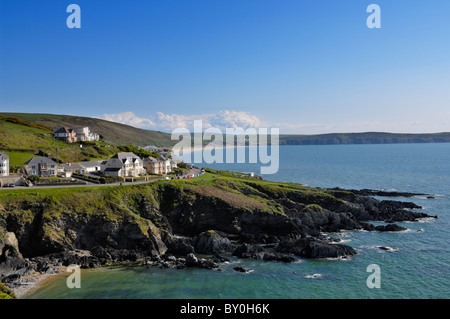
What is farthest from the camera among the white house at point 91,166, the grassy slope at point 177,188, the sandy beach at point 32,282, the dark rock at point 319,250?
the white house at point 91,166

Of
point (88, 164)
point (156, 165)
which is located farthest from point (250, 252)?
point (88, 164)

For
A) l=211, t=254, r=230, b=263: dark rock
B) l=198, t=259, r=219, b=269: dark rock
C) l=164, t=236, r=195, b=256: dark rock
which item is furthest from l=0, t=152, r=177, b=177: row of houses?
l=198, t=259, r=219, b=269: dark rock

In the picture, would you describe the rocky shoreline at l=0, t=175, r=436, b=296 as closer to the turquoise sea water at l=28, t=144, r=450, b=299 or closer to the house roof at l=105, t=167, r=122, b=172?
the turquoise sea water at l=28, t=144, r=450, b=299

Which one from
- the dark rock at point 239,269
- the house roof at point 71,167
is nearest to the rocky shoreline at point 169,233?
the dark rock at point 239,269

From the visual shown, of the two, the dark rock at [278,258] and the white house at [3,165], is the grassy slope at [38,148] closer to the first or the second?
the white house at [3,165]

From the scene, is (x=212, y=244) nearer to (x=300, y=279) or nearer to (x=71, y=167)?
(x=300, y=279)

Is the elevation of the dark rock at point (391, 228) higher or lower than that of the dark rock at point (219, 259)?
higher
